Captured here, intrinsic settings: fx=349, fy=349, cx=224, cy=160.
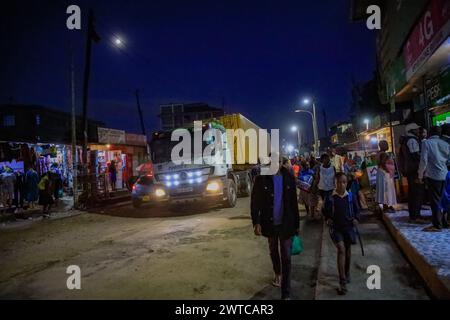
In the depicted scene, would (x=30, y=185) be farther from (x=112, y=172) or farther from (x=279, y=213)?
(x=279, y=213)

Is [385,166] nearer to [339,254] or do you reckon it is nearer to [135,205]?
[339,254]

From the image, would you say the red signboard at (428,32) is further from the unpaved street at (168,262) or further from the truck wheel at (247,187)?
the truck wheel at (247,187)

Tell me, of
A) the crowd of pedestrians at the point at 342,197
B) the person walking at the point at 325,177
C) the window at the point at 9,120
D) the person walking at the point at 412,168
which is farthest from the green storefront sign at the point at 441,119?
the window at the point at 9,120

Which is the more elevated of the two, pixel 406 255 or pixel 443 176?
pixel 443 176

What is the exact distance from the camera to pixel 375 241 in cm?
655

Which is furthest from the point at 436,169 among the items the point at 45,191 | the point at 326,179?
the point at 45,191

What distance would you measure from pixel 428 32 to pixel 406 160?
2.58m

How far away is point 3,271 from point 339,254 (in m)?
5.90

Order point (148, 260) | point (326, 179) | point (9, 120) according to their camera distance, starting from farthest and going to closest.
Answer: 1. point (9, 120)
2. point (326, 179)
3. point (148, 260)

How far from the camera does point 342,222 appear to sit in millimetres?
4523

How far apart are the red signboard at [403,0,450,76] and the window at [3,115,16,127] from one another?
35.3 meters

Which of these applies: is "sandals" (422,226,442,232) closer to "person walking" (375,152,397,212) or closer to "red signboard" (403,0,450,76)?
"person walking" (375,152,397,212)

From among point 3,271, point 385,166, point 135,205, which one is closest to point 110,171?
point 135,205

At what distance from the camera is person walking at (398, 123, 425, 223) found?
6816mm
